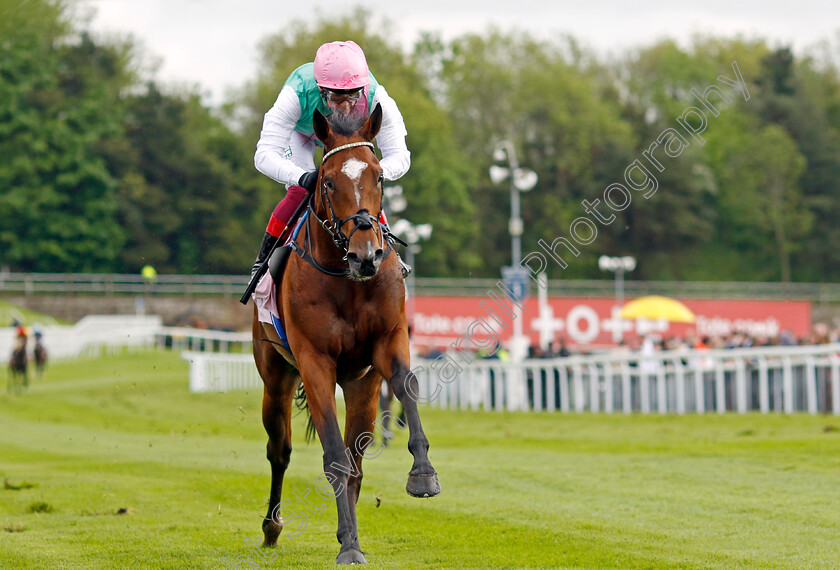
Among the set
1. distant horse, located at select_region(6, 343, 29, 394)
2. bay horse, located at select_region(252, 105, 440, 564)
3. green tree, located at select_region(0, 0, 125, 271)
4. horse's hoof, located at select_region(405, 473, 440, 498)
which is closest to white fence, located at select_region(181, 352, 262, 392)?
distant horse, located at select_region(6, 343, 29, 394)

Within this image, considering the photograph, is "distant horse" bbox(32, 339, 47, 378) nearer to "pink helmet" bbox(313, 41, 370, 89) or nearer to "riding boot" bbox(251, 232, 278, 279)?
"riding boot" bbox(251, 232, 278, 279)

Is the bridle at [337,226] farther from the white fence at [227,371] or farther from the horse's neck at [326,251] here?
the white fence at [227,371]

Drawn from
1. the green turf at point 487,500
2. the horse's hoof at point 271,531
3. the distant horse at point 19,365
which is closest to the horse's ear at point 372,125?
the green turf at point 487,500

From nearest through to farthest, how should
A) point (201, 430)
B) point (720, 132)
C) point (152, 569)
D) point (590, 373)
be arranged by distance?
1. point (152, 569)
2. point (201, 430)
3. point (590, 373)
4. point (720, 132)

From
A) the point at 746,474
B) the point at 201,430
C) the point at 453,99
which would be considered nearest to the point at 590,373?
the point at 201,430

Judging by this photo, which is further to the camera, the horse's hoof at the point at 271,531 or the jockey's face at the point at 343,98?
the horse's hoof at the point at 271,531

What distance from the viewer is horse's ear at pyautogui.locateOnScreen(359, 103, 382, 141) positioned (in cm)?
573

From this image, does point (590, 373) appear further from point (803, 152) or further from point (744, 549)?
point (803, 152)

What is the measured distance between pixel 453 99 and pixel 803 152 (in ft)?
67.4

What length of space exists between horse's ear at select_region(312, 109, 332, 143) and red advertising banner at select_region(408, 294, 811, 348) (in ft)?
92.7

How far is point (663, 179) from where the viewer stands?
2267 inches

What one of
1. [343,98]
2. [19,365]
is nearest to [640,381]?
[343,98]

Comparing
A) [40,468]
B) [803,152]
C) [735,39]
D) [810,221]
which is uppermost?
[735,39]

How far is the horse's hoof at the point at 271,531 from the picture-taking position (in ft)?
22.2
